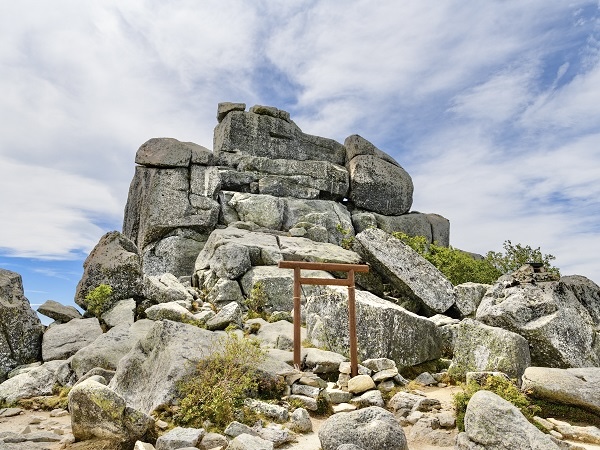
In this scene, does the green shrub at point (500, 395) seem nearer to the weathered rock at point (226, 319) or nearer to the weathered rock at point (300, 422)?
the weathered rock at point (300, 422)

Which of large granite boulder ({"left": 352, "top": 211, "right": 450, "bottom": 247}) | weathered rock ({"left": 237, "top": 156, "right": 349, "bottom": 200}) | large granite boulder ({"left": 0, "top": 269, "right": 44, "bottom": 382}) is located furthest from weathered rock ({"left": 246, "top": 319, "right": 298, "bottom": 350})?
large granite boulder ({"left": 352, "top": 211, "right": 450, "bottom": 247})

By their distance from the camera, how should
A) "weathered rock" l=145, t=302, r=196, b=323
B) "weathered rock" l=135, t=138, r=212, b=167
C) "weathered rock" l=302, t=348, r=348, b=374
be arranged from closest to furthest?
"weathered rock" l=302, t=348, r=348, b=374 < "weathered rock" l=145, t=302, r=196, b=323 < "weathered rock" l=135, t=138, r=212, b=167

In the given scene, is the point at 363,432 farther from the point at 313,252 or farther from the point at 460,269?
the point at 460,269

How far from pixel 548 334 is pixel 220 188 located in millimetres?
27369

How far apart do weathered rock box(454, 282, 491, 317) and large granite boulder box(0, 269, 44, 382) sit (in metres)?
18.0

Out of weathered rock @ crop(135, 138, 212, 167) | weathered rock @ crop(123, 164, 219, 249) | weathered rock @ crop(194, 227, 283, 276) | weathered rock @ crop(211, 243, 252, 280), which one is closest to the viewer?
weathered rock @ crop(211, 243, 252, 280)

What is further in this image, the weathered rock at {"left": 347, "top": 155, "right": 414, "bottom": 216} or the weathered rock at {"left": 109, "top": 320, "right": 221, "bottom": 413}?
the weathered rock at {"left": 347, "top": 155, "right": 414, "bottom": 216}

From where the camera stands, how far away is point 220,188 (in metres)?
37.3

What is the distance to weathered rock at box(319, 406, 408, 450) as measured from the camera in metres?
9.42

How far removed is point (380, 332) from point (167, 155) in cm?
2721

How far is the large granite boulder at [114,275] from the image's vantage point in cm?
2183

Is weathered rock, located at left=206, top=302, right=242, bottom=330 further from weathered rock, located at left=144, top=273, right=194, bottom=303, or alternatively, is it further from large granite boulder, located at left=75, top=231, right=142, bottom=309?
large granite boulder, located at left=75, top=231, right=142, bottom=309

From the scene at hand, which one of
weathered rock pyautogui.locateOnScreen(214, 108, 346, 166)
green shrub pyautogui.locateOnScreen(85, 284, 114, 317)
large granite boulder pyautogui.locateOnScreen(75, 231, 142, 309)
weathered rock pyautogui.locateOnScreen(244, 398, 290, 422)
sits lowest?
weathered rock pyautogui.locateOnScreen(244, 398, 290, 422)

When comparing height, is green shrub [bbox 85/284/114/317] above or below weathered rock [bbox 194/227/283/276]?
below
